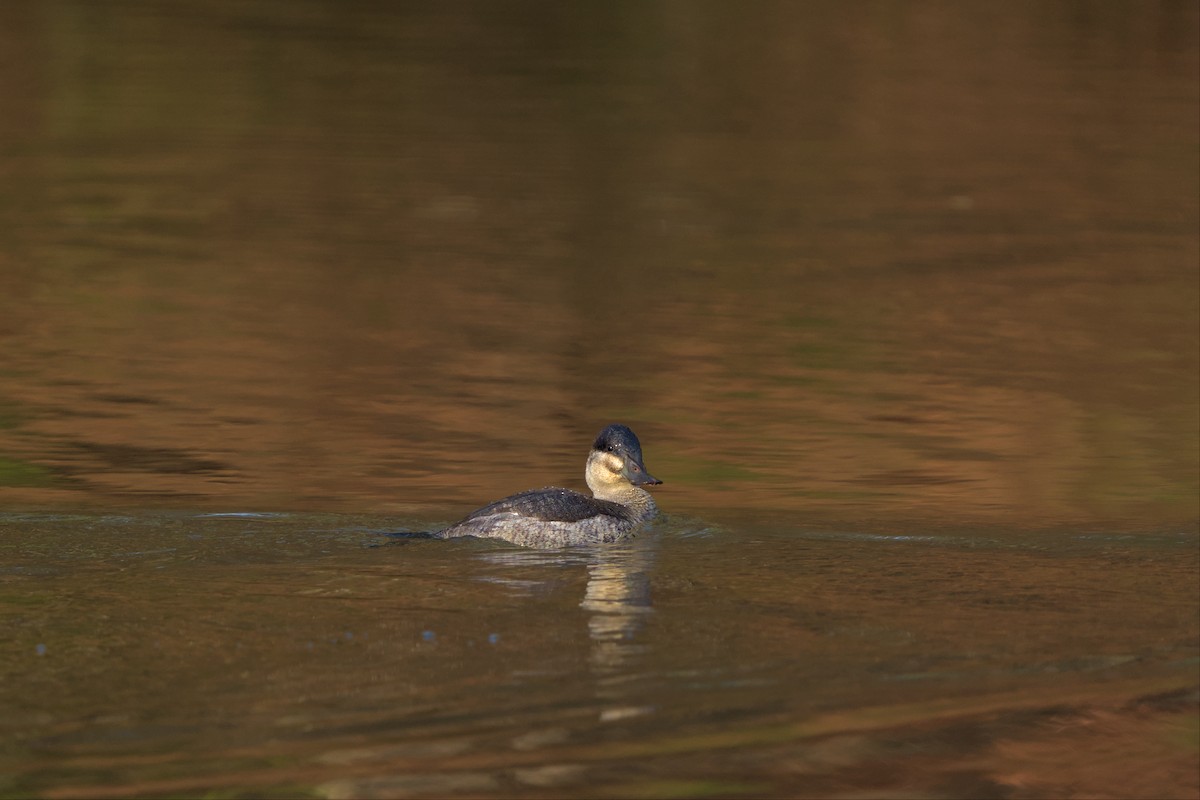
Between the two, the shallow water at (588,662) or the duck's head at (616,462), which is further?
the duck's head at (616,462)

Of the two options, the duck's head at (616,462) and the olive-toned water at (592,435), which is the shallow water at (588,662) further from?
the duck's head at (616,462)

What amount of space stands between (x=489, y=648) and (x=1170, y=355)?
7590 millimetres

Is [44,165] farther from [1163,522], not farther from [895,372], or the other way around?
[1163,522]

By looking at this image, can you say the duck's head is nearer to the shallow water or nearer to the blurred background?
the blurred background

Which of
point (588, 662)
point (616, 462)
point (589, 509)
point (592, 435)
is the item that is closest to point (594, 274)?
point (592, 435)

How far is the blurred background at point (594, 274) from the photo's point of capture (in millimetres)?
10828

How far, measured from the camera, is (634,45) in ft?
105

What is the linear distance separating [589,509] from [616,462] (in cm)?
51

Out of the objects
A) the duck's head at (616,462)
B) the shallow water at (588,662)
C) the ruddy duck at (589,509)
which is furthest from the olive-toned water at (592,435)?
the duck's head at (616,462)

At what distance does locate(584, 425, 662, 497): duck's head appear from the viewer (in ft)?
32.4

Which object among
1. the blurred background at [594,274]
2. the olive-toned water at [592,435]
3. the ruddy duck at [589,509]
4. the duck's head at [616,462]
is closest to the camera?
the olive-toned water at [592,435]

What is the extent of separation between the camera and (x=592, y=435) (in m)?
11.5

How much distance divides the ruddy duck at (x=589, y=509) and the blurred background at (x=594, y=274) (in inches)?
16.3

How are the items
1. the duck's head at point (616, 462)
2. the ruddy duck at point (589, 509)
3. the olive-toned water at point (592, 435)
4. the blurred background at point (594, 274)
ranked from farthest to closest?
the blurred background at point (594, 274) → the duck's head at point (616, 462) → the ruddy duck at point (589, 509) → the olive-toned water at point (592, 435)
